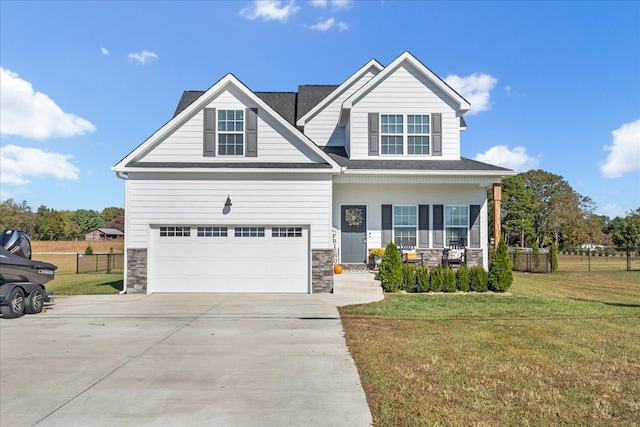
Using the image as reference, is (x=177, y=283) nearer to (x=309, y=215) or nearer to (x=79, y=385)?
(x=309, y=215)

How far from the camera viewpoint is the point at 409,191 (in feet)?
51.5

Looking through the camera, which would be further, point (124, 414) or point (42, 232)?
point (42, 232)

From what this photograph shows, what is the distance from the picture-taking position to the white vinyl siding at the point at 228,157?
44.0 feet

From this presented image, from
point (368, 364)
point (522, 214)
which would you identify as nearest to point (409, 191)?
point (368, 364)

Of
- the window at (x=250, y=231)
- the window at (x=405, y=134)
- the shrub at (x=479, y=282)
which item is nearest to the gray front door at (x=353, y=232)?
the window at (x=405, y=134)

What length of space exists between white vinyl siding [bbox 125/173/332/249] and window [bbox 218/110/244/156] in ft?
3.16

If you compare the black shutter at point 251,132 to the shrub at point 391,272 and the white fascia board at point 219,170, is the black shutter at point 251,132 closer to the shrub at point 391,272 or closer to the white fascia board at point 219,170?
the white fascia board at point 219,170

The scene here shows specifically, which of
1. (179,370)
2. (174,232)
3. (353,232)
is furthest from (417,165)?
(179,370)

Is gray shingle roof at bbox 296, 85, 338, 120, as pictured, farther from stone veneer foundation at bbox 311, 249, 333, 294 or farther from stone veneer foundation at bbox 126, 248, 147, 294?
stone veneer foundation at bbox 126, 248, 147, 294

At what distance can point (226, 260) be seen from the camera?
1319 centimetres

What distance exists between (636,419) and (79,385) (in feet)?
19.8

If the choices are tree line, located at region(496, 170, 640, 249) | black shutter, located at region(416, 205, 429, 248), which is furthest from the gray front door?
tree line, located at region(496, 170, 640, 249)

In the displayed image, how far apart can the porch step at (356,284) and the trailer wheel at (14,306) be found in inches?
318

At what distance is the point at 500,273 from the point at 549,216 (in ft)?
170
